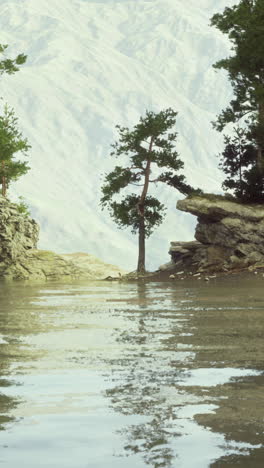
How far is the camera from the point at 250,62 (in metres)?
36.0

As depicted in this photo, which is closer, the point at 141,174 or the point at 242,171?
the point at 242,171

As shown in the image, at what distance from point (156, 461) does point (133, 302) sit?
13.3 meters

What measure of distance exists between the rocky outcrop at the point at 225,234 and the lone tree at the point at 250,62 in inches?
108

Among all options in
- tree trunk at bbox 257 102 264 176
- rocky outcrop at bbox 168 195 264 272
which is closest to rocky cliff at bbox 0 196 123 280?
rocky outcrop at bbox 168 195 264 272

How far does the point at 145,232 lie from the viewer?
4216 centimetres

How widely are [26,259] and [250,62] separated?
15.7m

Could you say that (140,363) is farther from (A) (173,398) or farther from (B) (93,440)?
(B) (93,440)

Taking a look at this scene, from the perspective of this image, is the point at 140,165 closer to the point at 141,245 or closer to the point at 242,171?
the point at 141,245

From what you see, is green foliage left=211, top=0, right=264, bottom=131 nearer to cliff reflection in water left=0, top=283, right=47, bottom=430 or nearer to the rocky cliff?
the rocky cliff

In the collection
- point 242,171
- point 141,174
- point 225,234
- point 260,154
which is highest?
point 141,174

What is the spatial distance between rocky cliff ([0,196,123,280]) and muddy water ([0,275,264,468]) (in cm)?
2957

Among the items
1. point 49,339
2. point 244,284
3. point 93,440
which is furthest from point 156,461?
point 244,284

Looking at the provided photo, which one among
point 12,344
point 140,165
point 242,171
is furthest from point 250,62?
point 12,344

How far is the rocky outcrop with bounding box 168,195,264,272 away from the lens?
100 feet
